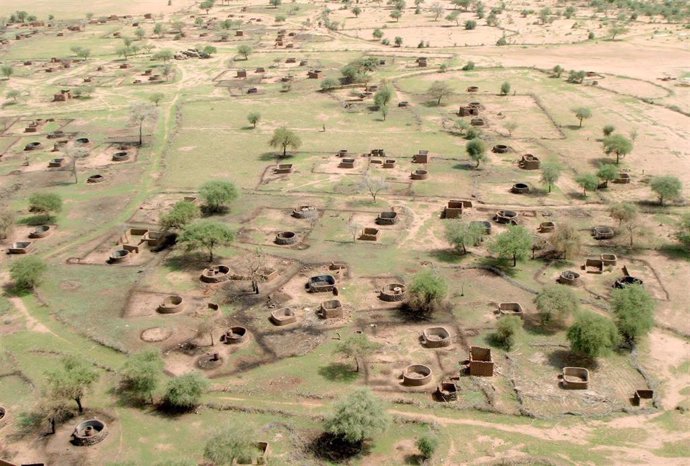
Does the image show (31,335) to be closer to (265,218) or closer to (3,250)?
(3,250)

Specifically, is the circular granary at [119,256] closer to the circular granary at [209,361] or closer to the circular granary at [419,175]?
the circular granary at [209,361]

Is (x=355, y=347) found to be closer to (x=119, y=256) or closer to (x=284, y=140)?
(x=119, y=256)

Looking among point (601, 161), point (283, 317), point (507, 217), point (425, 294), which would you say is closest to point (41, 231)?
point (283, 317)

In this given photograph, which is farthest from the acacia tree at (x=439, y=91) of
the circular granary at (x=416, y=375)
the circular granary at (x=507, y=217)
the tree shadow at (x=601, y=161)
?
the circular granary at (x=416, y=375)

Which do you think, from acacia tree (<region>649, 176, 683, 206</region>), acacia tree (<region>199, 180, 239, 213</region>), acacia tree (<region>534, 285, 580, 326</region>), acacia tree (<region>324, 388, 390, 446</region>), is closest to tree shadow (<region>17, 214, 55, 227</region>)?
acacia tree (<region>199, 180, 239, 213</region>)

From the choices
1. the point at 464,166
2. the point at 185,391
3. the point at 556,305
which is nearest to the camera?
the point at 185,391

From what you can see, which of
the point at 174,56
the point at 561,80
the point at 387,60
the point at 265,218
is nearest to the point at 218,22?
the point at 174,56
